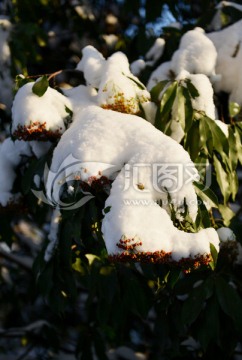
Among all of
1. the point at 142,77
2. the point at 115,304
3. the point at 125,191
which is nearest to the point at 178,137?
the point at 125,191

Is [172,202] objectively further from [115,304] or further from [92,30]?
[92,30]

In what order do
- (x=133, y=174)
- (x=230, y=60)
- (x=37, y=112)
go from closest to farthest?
Result: (x=133, y=174), (x=37, y=112), (x=230, y=60)

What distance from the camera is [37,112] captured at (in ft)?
5.81

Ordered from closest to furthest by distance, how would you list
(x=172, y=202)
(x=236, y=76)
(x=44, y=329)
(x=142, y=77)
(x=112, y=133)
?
1. (x=172, y=202)
2. (x=112, y=133)
3. (x=236, y=76)
4. (x=142, y=77)
5. (x=44, y=329)

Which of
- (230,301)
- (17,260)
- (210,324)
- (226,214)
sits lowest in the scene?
(17,260)

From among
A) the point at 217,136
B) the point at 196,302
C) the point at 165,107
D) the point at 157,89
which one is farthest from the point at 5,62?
the point at 196,302

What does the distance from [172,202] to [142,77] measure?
114cm

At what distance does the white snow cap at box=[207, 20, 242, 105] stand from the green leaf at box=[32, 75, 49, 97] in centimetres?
85

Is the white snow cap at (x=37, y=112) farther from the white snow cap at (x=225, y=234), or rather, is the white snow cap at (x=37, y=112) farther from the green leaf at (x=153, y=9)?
the green leaf at (x=153, y=9)

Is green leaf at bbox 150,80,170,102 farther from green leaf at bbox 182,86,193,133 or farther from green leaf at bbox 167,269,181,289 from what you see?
green leaf at bbox 167,269,181,289

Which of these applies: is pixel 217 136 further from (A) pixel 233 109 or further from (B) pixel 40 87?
(B) pixel 40 87

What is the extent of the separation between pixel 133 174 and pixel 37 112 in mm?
407

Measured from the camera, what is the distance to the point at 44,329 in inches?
142

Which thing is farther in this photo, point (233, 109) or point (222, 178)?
point (233, 109)
